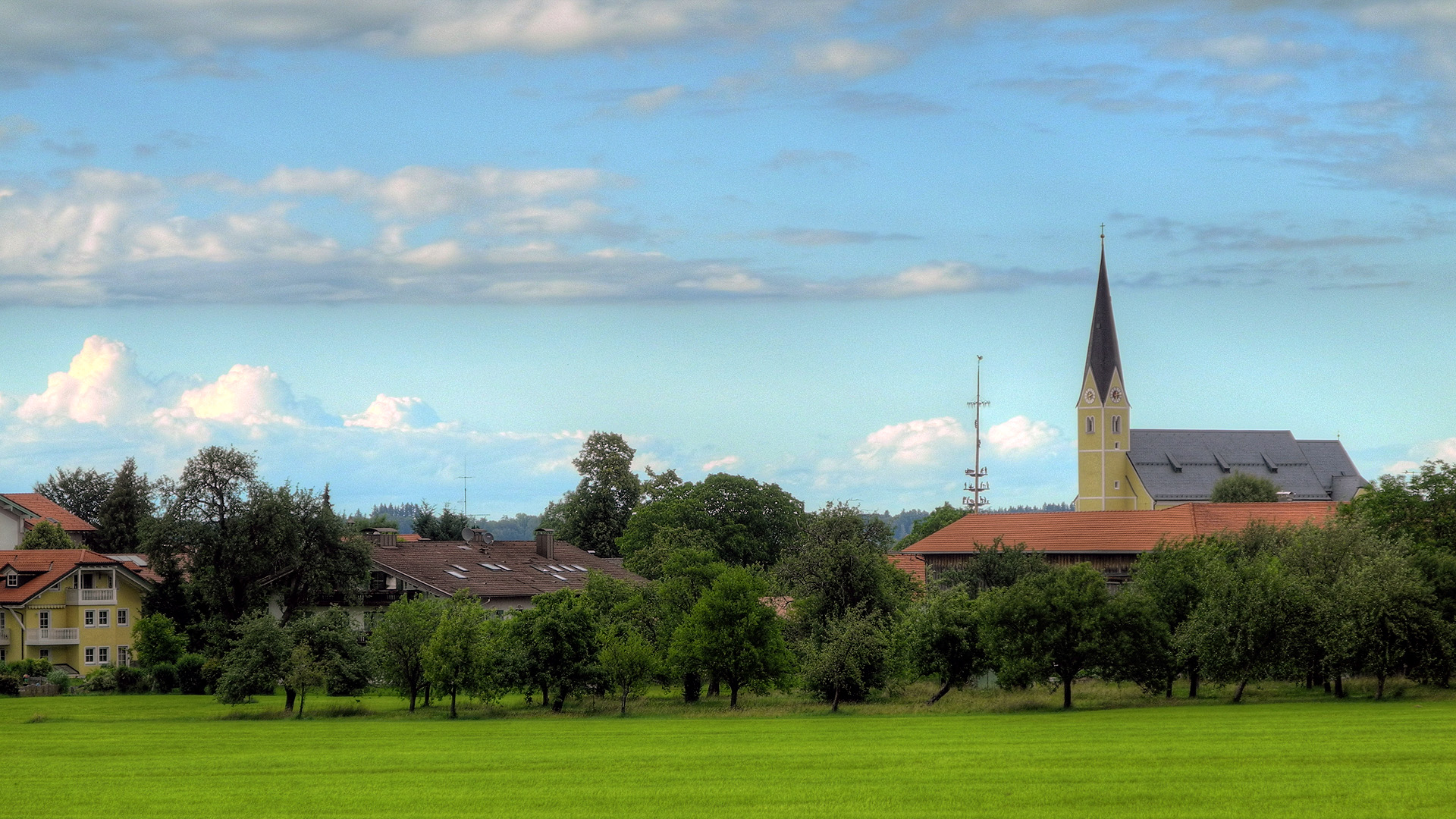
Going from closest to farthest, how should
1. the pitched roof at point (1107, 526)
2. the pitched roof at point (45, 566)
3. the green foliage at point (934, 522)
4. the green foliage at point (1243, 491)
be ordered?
the pitched roof at point (45, 566) → the pitched roof at point (1107, 526) → the green foliage at point (1243, 491) → the green foliage at point (934, 522)

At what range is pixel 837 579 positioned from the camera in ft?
202

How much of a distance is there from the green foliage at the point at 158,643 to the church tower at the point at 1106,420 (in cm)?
11290

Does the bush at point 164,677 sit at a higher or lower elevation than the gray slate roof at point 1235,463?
lower

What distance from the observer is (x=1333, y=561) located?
56.1 m

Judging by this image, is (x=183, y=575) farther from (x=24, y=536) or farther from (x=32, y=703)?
(x=24, y=536)

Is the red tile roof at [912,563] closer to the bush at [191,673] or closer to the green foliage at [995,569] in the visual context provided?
the green foliage at [995,569]

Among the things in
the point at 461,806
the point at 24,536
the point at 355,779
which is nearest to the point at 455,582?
the point at 24,536

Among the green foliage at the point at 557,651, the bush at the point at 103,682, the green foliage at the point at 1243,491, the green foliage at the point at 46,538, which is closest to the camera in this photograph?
the green foliage at the point at 557,651

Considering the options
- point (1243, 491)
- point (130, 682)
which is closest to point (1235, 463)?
point (1243, 491)

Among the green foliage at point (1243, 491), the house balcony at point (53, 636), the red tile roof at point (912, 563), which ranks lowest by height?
the house balcony at point (53, 636)

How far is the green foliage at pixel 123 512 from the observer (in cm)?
11469

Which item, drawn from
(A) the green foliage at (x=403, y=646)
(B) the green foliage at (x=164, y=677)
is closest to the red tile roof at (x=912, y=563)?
(A) the green foliage at (x=403, y=646)

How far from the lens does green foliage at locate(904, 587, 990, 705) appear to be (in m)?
56.2

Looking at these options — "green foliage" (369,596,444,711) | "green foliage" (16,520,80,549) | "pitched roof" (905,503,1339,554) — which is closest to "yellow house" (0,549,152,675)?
"green foliage" (16,520,80,549)
